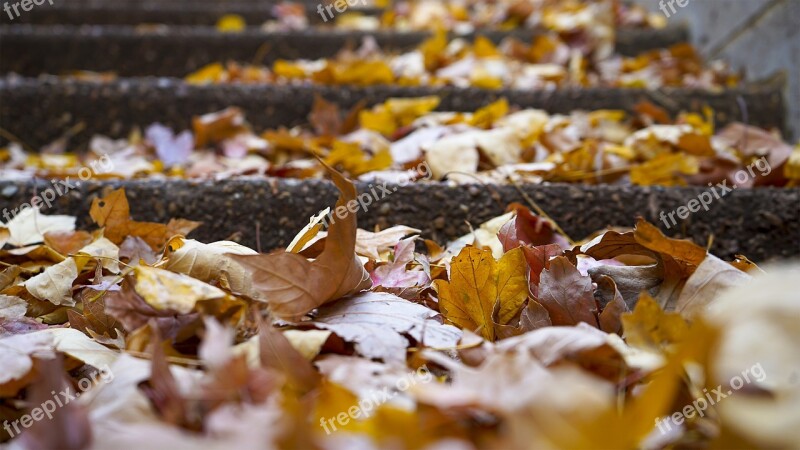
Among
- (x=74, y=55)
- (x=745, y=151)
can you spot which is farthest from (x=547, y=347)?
(x=74, y=55)

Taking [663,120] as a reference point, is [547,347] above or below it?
above

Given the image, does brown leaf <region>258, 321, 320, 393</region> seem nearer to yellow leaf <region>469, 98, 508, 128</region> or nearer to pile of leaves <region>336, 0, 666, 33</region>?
yellow leaf <region>469, 98, 508, 128</region>

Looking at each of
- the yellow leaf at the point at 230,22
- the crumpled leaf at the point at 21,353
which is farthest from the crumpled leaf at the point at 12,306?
the yellow leaf at the point at 230,22

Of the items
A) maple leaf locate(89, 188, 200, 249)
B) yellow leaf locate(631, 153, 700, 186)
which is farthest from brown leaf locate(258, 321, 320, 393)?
yellow leaf locate(631, 153, 700, 186)

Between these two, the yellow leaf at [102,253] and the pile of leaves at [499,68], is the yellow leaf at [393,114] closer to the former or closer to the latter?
the pile of leaves at [499,68]

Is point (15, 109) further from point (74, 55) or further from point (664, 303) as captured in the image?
point (664, 303)

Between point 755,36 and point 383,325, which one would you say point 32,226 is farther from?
point 755,36
